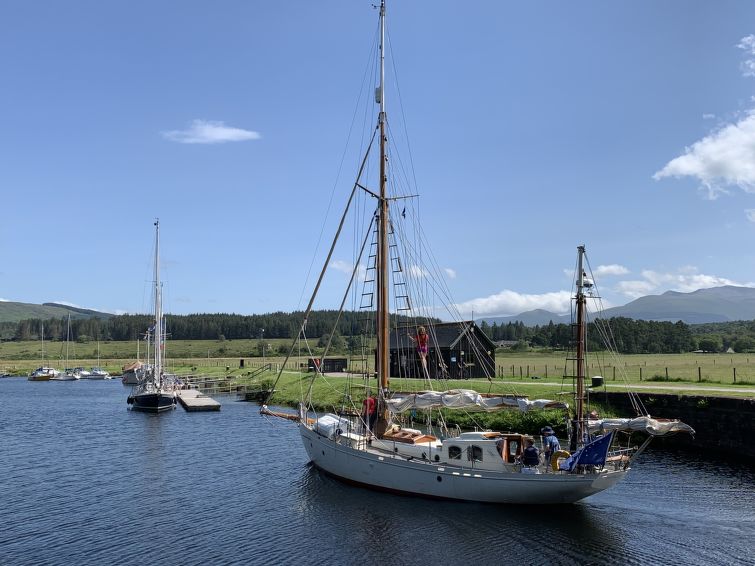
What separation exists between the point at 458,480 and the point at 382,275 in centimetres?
1305

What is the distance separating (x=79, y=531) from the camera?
1133 inches

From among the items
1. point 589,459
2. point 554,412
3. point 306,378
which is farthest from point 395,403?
point 306,378

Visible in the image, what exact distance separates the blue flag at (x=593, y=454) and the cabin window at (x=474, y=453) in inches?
171

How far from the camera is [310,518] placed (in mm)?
30766

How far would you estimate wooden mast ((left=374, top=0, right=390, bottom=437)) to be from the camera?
125 feet

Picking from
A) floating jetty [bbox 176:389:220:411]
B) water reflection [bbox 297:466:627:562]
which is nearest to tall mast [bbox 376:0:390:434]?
water reflection [bbox 297:466:627:562]

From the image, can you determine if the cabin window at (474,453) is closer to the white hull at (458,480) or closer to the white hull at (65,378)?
the white hull at (458,480)

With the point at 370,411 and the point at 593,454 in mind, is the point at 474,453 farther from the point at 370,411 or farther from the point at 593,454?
the point at 370,411

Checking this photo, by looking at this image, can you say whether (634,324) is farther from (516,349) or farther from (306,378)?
(306,378)

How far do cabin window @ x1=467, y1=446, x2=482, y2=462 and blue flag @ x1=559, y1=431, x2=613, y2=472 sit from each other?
4.34 meters

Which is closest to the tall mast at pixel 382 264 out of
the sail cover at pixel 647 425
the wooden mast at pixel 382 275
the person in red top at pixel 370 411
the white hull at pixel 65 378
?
the wooden mast at pixel 382 275

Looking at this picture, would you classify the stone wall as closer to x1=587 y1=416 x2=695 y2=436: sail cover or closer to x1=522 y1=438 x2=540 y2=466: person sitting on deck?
x1=587 y1=416 x2=695 y2=436: sail cover

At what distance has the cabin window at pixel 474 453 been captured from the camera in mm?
32438

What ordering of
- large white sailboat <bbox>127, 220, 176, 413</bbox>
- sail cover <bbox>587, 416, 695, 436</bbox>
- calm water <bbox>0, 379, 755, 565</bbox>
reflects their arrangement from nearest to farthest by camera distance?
calm water <bbox>0, 379, 755, 565</bbox>, sail cover <bbox>587, 416, 695, 436</bbox>, large white sailboat <bbox>127, 220, 176, 413</bbox>
